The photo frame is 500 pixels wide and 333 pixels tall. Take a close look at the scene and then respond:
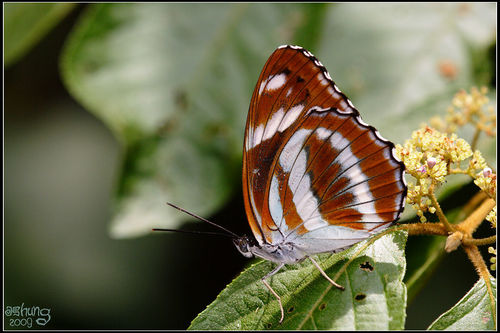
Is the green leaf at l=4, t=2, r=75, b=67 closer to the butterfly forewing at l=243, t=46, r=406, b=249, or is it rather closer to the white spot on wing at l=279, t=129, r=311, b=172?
the butterfly forewing at l=243, t=46, r=406, b=249

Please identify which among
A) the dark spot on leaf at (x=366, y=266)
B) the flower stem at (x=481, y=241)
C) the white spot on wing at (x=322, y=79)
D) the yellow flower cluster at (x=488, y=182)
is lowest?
the dark spot on leaf at (x=366, y=266)

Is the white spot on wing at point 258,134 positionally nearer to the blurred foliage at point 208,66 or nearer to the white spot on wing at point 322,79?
the white spot on wing at point 322,79

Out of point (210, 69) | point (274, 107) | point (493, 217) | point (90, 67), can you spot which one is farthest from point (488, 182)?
point (90, 67)

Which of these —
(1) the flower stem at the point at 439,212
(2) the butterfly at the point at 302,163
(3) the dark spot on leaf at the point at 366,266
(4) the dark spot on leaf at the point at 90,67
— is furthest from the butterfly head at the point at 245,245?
(4) the dark spot on leaf at the point at 90,67

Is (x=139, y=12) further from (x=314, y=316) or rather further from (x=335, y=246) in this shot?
(x=314, y=316)

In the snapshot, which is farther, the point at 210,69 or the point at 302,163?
the point at 210,69

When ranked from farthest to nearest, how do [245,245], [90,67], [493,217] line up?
[90,67], [245,245], [493,217]

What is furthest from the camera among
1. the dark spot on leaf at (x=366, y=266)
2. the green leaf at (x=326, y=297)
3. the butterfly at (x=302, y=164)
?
the butterfly at (x=302, y=164)

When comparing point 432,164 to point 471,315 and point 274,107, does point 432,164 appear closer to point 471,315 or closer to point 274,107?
point 471,315
